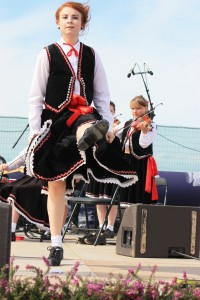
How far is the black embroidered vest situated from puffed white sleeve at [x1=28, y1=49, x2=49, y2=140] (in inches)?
1.1

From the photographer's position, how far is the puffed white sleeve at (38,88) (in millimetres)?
4438

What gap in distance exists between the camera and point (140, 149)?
7555mm

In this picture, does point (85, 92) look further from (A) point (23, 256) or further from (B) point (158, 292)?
(B) point (158, 292)

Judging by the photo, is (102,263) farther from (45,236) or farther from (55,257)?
(45,236)

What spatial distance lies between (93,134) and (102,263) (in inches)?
38.2

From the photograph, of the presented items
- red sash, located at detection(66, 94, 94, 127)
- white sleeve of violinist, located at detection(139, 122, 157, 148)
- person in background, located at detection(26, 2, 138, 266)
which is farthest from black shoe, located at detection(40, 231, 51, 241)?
red sash, located at detection(66, 94, 94, 127)

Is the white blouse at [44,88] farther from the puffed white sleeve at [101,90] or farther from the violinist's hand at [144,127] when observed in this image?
the violinist's hand at [144,127]

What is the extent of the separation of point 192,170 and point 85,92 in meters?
7.23

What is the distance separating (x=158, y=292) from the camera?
252 centimetres

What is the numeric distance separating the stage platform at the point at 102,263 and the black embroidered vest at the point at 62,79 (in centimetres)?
95

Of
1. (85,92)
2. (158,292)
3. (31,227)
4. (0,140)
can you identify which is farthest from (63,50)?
(0,140)

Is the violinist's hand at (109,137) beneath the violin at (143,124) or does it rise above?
beneath

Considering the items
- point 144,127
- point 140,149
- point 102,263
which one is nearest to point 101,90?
point 102,263

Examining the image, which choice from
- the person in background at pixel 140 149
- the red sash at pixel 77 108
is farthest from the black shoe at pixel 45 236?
the red sash at pixel 77 108
